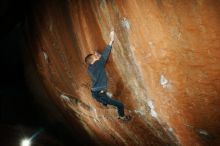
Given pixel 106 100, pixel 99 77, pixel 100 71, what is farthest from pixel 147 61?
pixel 106 100

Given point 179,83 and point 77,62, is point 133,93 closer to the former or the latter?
point 179,83

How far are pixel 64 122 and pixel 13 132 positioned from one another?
7.32 ft

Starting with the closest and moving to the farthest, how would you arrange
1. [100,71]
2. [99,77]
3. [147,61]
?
[147,61], [100,71], [99,77]

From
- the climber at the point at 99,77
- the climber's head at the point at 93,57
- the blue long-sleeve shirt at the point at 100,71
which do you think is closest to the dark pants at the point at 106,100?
the climber at the point at 99,77

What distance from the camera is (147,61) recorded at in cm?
430

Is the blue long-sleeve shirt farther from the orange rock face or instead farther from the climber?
the orange rock face

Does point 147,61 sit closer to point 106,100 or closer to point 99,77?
point 99,77

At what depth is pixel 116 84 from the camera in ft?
17.0

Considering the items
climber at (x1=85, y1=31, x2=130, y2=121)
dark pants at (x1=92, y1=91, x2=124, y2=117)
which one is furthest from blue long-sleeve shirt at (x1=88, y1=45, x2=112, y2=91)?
dark pants at (x1=92, y1=91, x2=124, y2=117)

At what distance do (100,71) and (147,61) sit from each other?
1036 mm

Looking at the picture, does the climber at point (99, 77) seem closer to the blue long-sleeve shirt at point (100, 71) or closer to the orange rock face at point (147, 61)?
the blue long-sleeve shirt at point (100, 71)

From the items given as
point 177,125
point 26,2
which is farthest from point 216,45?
point 26,2

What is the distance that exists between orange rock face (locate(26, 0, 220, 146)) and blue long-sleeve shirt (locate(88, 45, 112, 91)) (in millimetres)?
139

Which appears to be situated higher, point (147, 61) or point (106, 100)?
point (147, 61)
